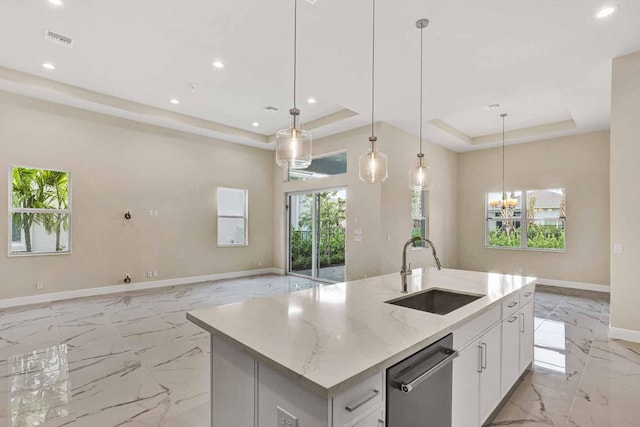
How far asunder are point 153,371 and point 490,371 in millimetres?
2686

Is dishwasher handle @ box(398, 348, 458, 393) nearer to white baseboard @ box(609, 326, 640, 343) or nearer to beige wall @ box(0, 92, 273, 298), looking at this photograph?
white baseboard @ box(609, 326, 640, 343)

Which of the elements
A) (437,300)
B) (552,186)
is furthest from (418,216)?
(437,300)

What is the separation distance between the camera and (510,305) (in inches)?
90.0

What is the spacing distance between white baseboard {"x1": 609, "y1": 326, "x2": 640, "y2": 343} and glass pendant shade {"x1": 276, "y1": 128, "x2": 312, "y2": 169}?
13.2 ft

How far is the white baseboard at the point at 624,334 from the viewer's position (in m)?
3.43

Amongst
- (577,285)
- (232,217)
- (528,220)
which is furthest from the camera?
(232,217)

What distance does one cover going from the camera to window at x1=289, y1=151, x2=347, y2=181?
21.7ft

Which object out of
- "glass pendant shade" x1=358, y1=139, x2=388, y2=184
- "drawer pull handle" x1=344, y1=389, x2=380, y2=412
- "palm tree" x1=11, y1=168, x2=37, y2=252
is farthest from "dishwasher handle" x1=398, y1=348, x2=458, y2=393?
"palm tree" x1=11, y1=168, x2=37, y2=252

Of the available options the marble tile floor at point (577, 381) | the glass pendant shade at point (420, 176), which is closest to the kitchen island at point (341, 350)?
the marble tile floor at point (577, 381)

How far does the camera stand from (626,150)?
3.51 metres

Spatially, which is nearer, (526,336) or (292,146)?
(292,146)

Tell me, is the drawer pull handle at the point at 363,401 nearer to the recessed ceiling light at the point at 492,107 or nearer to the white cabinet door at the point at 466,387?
the white cabinet door at the point at 466,387

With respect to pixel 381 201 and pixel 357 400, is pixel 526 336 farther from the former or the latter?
pixel 381 201

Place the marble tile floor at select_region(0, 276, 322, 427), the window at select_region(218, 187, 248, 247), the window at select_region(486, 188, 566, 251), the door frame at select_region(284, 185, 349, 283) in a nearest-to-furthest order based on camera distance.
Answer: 1. the marble tile floor at select_region(0, 276, 322, 427)
2. the window at select_region(486, 188, 566, 251)
3. the door frame at select_region(284, 185, 349, 283)
4. the window at select_region(218, 187, 248, 247)
